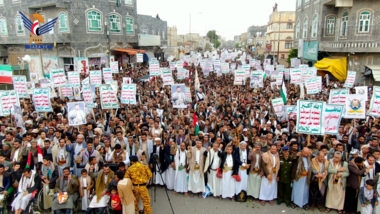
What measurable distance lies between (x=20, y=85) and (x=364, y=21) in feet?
71.4

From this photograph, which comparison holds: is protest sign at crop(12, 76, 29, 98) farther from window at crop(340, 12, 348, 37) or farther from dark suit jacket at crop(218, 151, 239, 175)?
window at crop(340, 12, 348, 37)

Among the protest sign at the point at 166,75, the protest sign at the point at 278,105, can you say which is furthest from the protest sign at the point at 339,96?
the protest sign at the point at 166,75

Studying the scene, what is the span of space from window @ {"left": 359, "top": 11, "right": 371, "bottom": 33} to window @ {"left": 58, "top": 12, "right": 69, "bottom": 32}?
79.1 feet

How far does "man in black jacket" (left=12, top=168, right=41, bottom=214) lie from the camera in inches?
244

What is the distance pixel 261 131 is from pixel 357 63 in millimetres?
15485

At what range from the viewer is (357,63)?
66.3ft

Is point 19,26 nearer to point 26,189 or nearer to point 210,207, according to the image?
point 26,189

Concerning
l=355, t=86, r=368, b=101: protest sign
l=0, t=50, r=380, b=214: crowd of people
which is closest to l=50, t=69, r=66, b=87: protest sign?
l=0, t=50, r=380, b=214: crowd of people

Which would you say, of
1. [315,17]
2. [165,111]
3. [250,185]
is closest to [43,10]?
[165,111]

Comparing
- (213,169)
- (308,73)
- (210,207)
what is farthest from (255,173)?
(308,73)

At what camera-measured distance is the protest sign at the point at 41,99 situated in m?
10.0

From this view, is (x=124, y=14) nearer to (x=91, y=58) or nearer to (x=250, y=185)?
(x=91, y=58)

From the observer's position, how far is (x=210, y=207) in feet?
22.1

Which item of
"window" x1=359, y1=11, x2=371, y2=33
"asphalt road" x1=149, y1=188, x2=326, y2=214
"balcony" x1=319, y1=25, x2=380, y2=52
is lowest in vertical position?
"asphalt road" x1=149, y1=188, x2=326, y2=214
